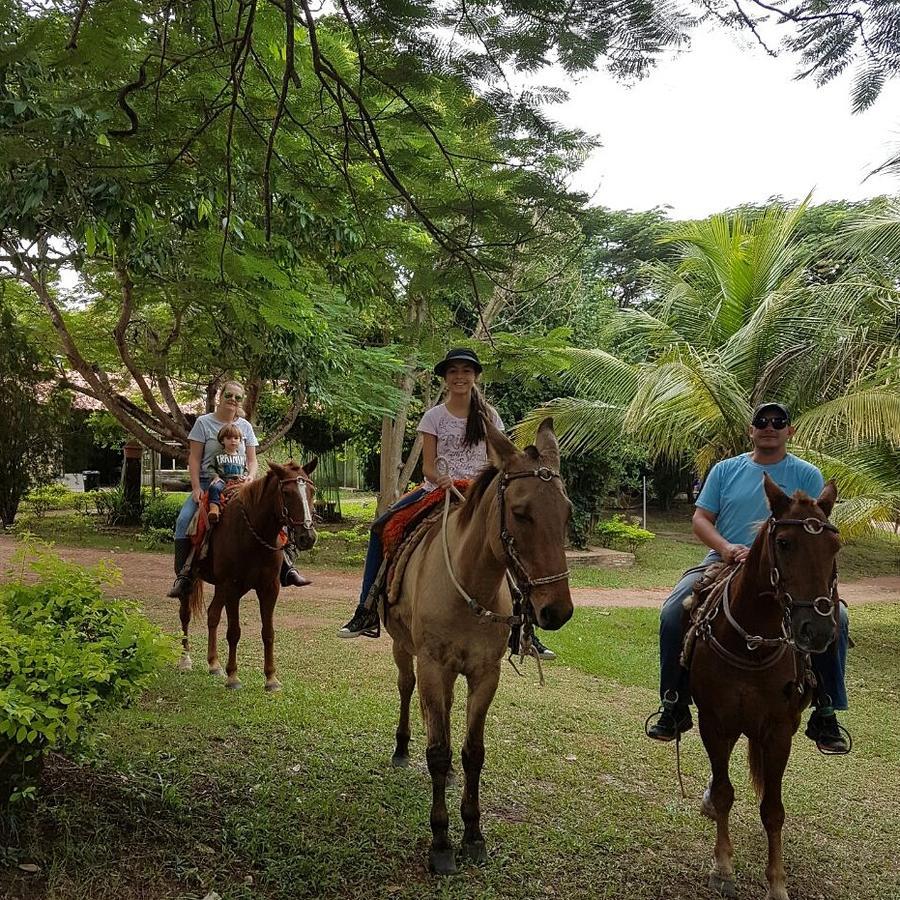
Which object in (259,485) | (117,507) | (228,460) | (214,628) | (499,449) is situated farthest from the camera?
(117,507)

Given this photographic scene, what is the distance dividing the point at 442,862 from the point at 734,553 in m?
2.16

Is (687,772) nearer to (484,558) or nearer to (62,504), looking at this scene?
(484,558)

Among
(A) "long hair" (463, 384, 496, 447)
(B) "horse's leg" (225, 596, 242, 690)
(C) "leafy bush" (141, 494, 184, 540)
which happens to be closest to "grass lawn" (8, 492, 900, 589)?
(C) "leafy bush" (141, 494, 184, 540)

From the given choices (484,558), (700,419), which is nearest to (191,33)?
(484,558)

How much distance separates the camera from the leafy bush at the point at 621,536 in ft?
59.6

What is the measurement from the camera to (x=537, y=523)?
3221mm

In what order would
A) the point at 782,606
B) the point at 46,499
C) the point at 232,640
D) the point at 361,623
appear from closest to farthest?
1. the point at 782,606
2. the point at 361,623
3. the point at 232,640
4. the point at 46,499

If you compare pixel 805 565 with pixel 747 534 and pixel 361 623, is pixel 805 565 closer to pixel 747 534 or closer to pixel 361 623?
pixel 747 534

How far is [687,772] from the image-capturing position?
5.42 metres

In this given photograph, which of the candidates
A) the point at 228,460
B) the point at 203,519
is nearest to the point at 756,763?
the point at 203,519

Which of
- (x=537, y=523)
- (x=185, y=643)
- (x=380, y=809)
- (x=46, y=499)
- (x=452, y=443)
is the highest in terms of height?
(x=452, y=443)

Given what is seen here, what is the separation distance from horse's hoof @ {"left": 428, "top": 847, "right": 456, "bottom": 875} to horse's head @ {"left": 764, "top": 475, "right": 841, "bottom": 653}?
2.03 meters

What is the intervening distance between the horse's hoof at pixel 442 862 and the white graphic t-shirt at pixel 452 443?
2.04 metres

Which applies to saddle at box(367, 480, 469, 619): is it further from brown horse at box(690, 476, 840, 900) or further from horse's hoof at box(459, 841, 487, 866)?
brown horse at box(690, 476, 840, 900)
